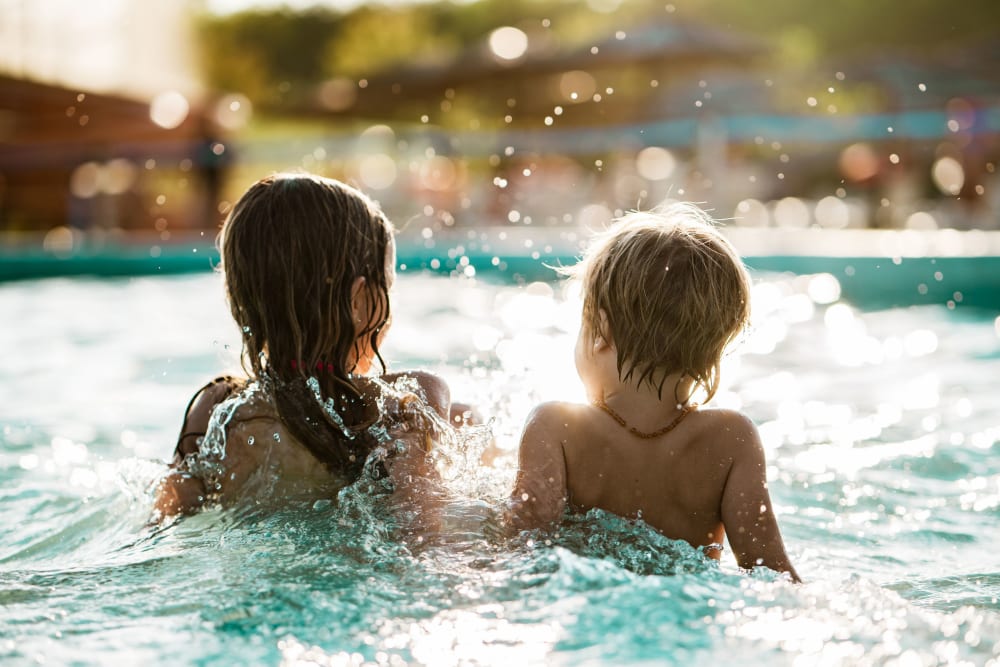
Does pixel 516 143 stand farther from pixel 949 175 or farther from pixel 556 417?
pixel 556 417

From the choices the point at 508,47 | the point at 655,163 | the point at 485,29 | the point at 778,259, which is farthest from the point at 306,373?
the point at 485,29

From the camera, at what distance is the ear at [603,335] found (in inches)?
74.3

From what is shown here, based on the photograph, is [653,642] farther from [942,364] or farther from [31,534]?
[942,364]

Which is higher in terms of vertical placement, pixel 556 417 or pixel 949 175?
pixel 949 175

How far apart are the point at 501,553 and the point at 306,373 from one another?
0.52 m

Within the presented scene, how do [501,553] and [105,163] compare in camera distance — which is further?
[105,163]

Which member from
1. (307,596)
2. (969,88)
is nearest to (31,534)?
(307,596)

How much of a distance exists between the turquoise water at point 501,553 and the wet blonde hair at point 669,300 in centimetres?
31

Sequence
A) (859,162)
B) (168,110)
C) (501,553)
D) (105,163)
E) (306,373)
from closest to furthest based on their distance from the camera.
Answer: (501,553) < (306,373) < (168,110) < (105,163) < (859,162)

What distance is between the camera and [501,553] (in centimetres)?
178

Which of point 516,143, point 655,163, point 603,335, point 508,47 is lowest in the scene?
point 603,335

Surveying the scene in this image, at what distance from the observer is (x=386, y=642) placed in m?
1.45

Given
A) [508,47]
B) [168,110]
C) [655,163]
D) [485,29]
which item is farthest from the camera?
[485,29]

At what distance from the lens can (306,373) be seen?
6.57 feet
